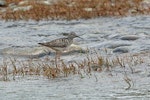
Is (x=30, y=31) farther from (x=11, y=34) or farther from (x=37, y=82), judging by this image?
(x=37, y=82)

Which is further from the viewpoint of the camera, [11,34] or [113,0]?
[113,0]

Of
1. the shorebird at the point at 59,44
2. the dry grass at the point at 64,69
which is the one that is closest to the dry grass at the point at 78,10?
the shorebird at the point at 59,44

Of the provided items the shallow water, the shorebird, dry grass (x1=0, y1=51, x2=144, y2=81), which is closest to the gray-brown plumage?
the shorebird

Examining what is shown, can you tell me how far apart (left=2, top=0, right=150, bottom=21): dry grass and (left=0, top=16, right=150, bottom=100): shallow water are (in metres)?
0.68

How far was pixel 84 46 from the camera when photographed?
1502cm

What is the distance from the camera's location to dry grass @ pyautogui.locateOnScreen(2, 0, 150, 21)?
21.9 meters

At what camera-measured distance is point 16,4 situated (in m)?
27.3

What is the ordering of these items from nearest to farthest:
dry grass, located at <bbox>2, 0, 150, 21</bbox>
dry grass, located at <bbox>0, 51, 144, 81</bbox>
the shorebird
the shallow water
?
1. the shallow water
2. dry grass, located at <bbox>0, 51, 144, 81</bbox>
3. the shorebird
4. dry grass, located at <bbox>2, 0, 150, 21</bbox>

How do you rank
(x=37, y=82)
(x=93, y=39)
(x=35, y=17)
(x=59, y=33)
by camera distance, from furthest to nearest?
1. (x=35, y=17)
2. (x=59, y=33)
3. (x=93, y=39)
4. (x=37, y=82)

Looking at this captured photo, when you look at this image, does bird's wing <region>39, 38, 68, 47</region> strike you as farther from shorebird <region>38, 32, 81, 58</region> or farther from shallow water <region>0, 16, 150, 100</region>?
shallow water <region>0, 16, 150, 100</region>

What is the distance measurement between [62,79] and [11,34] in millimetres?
8855

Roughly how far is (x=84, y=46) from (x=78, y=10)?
791 centimetres

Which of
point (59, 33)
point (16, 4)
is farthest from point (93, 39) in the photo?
point (16, 4)

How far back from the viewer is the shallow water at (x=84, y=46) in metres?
8.40
